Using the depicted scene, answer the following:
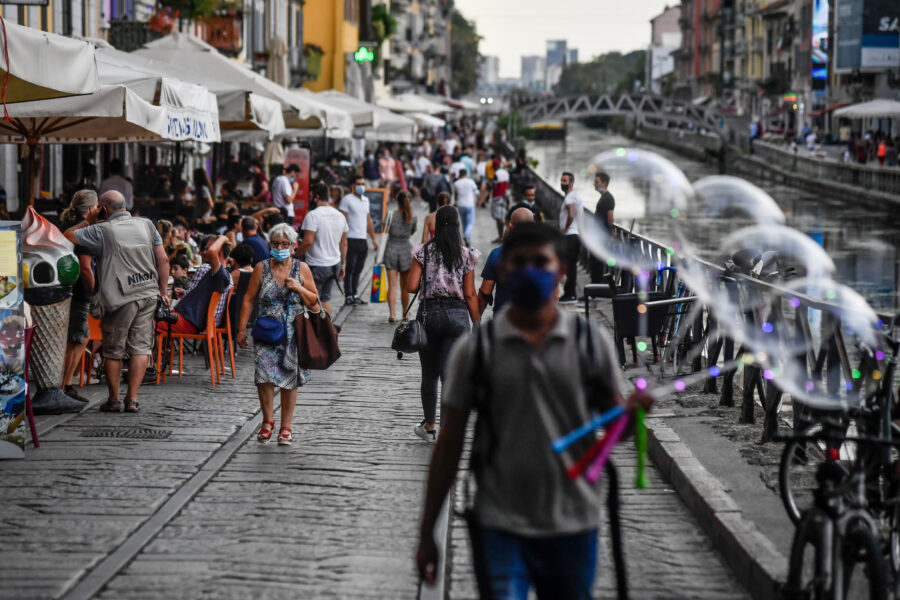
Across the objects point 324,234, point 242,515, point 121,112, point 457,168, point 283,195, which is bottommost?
point 242,515

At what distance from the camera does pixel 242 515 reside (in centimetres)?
762

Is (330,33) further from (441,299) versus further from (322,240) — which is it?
(441,299)

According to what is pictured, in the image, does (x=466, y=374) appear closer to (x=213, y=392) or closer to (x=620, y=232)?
(x=213, y=392)

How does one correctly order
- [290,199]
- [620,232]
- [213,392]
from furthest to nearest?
[290,199] < [620,232] < [213,392]

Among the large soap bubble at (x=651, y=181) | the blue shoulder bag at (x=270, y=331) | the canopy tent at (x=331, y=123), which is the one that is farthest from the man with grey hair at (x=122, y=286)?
the canopy tent at (x=331, y=123)

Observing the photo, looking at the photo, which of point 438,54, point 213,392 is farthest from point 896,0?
point 438,54

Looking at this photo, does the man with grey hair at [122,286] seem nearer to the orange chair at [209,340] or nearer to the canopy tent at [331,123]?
the orange chair at [209,340]

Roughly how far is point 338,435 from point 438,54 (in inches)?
5631

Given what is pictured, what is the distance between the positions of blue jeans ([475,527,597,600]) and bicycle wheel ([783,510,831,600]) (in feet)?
4.05

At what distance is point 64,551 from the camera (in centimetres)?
681

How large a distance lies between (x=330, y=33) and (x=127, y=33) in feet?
111

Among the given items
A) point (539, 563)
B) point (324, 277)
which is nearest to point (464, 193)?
point (324, 277)

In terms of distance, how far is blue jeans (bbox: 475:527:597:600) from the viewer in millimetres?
4105

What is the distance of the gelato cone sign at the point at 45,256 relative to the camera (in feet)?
32.5
